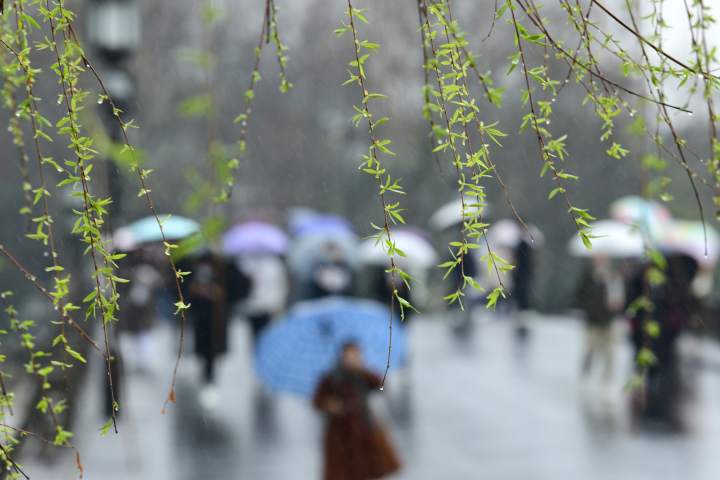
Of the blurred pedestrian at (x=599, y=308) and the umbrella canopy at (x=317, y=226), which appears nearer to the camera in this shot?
the blurred pedestrian at (x=599, y=308)

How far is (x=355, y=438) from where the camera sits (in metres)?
5.89

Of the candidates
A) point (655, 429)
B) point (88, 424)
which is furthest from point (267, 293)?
point (655, 429)

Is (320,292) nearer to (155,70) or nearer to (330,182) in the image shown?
(330,182)

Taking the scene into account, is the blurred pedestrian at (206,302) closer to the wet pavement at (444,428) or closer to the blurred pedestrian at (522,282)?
the wet pavement at (444,428)

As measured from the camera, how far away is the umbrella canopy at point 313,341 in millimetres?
6688

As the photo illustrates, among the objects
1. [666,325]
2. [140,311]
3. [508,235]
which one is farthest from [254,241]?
[666,325]

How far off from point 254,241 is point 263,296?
3.11 feet

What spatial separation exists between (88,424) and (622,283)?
5.61m

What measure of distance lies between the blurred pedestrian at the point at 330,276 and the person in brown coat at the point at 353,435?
3.73 meters

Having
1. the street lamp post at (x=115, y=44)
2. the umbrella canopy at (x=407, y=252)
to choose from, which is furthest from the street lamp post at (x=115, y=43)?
the umbrella canopy at (x=407, y=252)

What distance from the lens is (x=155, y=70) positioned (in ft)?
51.2

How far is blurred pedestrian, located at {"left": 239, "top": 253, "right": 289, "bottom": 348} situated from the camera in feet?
31.3

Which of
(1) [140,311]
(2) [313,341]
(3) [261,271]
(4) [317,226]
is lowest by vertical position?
(1) [140,311]

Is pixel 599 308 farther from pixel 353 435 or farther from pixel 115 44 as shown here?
pixel 115 44
